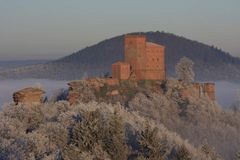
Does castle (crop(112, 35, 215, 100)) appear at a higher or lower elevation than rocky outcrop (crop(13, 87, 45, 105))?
higher

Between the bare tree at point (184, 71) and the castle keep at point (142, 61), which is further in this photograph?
the bare tree at point (184, 71)

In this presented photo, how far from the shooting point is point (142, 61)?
10938cm

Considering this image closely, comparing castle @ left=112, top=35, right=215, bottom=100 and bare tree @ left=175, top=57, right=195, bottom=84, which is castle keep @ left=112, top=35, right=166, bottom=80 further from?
bare tree @ left=175, top=57, right=195, bottom=84

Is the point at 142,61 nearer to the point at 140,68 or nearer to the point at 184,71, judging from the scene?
the point at 140,68

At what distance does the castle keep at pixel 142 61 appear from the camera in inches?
4237

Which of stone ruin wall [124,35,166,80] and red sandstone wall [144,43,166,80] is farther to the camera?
red sandstone wall [144,43,166,80]

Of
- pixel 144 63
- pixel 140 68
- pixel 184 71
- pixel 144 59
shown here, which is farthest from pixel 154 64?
pixel 184 71

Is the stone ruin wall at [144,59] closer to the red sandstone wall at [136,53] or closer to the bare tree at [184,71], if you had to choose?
the red sandstone wall at [136,53]

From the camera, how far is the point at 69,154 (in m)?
40.2

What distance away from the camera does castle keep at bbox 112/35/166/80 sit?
108m

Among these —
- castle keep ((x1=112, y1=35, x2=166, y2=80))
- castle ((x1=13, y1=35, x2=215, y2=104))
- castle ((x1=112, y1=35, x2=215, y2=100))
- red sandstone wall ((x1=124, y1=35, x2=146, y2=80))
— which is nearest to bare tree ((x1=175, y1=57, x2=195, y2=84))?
castle ((x1=13, y1=35, x2=215, y2=104))

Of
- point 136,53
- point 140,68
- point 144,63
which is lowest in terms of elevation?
point 140,68

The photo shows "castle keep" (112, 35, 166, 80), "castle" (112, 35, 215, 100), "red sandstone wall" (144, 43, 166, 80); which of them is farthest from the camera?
"red sandstone wall" (144, 43, 166, 80)

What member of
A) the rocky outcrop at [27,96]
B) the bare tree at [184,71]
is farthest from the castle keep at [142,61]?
the rocky outcrop at [27,96]
